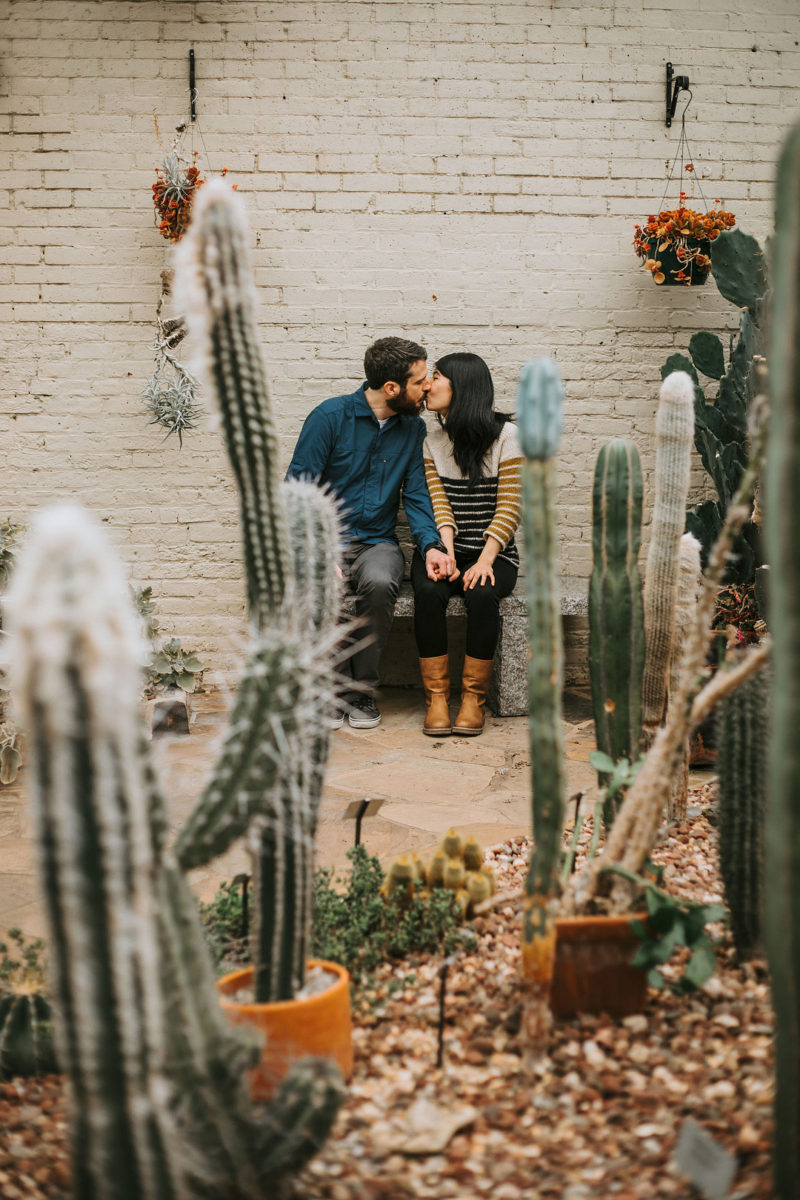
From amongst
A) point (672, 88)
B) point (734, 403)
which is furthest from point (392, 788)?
point (672, 88)

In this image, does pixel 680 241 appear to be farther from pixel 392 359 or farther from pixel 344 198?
pixel 344 198

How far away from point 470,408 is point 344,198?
1.11 metres

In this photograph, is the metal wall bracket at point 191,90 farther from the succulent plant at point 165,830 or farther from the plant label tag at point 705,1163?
the plant label tag at point 705,1163

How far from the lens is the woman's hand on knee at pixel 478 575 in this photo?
12.8 feet

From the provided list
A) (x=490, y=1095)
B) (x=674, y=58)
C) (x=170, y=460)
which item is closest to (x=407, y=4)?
(x=674, y=58)

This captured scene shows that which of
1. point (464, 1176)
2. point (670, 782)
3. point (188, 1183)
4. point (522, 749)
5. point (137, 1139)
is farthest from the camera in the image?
point (522, 749)

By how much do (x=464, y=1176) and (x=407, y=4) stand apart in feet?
14.4

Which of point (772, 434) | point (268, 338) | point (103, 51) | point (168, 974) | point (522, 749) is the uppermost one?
point (103, 51)

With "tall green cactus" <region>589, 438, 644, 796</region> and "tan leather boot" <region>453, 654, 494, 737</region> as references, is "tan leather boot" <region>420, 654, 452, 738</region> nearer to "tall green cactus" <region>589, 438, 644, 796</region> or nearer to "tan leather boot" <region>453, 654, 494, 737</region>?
"tan leather boot" <region>453, 654, 494, 737</region>

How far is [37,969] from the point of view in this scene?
168 cm

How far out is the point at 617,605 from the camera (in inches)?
77.9

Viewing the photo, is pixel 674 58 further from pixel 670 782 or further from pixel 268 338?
pixel 670 782

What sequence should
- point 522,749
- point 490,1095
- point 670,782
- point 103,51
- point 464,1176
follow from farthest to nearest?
point 103,51 < point 522,749 < point 670,782 < point 490,1095 < point 464,1176

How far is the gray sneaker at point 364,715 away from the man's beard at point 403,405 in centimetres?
122
